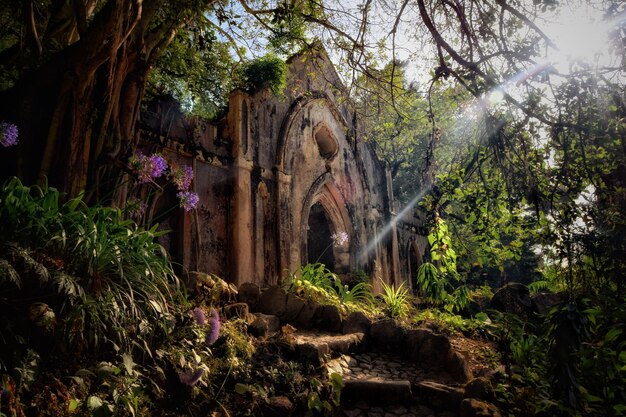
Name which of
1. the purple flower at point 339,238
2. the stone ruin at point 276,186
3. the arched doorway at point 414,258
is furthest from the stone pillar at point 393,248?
the purple flower at point 339,238

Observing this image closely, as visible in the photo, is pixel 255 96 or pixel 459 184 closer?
pixel 459 184

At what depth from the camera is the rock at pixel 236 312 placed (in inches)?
159

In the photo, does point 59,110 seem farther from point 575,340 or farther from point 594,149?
point 594,149

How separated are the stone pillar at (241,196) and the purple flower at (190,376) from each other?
4038 mm

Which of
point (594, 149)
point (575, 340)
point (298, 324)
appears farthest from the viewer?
point (298, 324)

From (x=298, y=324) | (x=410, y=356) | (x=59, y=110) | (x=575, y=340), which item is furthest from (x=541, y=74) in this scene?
(x=59, y=110)

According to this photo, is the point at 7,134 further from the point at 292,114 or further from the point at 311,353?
the point at 292,114

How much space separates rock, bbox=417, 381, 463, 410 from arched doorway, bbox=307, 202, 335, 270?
6.61 metres

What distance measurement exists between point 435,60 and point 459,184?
1913mm

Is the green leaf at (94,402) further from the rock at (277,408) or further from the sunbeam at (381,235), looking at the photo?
the sunbeam at (381,235)

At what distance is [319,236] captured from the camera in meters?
10.4

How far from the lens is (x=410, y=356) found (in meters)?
4.75

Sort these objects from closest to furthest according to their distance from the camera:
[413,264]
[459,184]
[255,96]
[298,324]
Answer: [298,324], [459,184], [255,96], [413,264]

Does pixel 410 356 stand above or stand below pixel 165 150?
below
